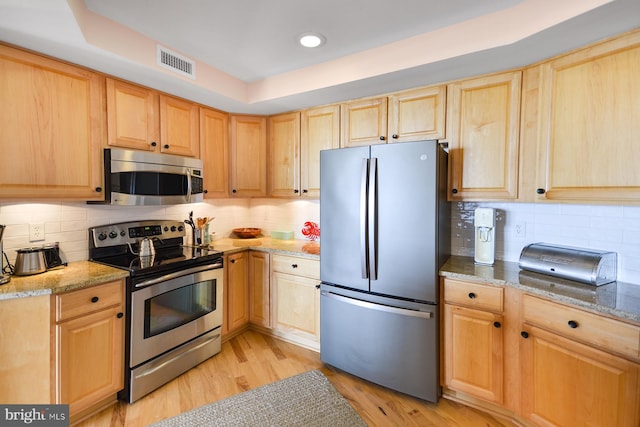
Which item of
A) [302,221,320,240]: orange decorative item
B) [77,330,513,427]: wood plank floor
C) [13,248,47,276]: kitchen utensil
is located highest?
[302,221,320,240]: orange decorative item

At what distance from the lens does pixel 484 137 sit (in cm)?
213

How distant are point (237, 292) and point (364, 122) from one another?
78.6 inches

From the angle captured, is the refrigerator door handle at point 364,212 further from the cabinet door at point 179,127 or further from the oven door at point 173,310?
the cabinet door at point 179,127

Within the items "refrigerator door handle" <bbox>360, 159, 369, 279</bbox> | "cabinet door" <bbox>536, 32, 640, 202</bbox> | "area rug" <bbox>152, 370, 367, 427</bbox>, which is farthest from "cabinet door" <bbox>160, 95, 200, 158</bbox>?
"cabinet door" <bbox>536, 32, 640, 202</bbox>

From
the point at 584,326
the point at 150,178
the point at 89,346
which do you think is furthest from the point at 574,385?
the point at 150,178

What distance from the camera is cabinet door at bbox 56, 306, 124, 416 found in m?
1.74

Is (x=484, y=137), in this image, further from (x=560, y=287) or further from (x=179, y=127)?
(x=179, y=127)

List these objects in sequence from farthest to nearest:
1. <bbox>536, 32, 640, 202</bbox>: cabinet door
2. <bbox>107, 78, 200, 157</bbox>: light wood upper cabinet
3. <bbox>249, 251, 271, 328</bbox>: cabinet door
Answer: <bbox>249, 251, 271, 328</bbox>: cabinet door
<bbox>107, 78, 200, 157</bbox>: light wood upper cabinet
<bbox>536, 32, 640, 202</bbox>: cabinet door

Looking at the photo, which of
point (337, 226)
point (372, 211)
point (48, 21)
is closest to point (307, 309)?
point (337, 226)

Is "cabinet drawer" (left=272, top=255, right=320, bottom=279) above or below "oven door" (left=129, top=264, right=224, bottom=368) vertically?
above

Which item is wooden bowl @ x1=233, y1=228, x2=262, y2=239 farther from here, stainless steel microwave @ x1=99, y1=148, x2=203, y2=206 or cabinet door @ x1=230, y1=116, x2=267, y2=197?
stainless steel microwave @ x1=99, y1=148, x2=203, y2=206

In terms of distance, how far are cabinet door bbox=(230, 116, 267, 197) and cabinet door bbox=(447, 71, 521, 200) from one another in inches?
74.5

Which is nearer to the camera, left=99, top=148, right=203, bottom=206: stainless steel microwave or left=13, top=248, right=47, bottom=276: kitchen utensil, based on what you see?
left=13, top=248, right=47, bottom=276: kitchen utensil

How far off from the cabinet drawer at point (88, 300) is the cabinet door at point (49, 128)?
2.18ft
